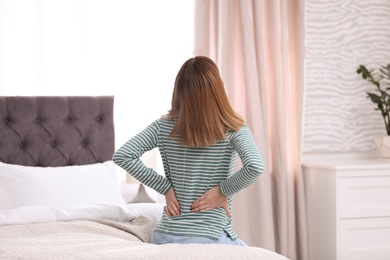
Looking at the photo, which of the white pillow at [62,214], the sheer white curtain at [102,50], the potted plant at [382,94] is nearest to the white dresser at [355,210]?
the potted plant at [382,94]

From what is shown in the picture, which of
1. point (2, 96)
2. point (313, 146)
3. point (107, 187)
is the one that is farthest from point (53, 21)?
point (313, 146)

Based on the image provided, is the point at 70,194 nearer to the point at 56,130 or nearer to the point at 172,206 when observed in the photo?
the point at 56,130

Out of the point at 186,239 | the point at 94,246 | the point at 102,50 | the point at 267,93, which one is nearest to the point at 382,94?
the point at 267,93

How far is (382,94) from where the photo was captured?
4895 mm

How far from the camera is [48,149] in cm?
408

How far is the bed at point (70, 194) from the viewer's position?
7.41 feet

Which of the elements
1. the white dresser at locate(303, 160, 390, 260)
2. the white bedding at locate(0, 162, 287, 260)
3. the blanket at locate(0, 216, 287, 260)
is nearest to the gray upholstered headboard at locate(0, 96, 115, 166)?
the white bedding at locate(0, 162, 287, 260)

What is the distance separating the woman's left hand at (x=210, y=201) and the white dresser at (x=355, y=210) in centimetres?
184

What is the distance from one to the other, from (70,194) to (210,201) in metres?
1.14

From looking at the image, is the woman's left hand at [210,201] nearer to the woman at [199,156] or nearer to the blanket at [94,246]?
the woman at [199,156]

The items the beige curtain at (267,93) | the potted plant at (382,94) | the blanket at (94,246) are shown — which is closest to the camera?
the blanket at (94,246)

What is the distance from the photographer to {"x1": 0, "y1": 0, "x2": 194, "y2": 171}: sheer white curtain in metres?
4.36

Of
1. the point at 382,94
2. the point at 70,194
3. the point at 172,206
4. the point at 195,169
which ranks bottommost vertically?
the point at 70,194

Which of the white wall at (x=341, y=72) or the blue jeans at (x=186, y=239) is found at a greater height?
the white wall at (x=341, y=72)
